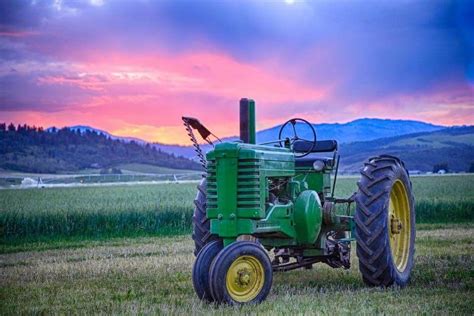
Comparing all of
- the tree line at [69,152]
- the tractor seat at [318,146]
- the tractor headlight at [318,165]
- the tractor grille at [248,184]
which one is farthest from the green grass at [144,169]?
the tractor grille at [248,184]

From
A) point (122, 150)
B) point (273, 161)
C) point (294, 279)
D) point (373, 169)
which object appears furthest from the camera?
point (122, 150)

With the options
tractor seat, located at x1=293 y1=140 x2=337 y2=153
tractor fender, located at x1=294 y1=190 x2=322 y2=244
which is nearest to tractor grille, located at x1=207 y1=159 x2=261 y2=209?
tractor fender, located at x1=294 y1=190 x2=322 y2=244

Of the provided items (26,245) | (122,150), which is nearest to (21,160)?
(122,150)

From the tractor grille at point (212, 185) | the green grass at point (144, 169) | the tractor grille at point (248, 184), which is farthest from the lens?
the green grass at point (144, 169)

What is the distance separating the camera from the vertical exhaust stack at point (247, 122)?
9.15m

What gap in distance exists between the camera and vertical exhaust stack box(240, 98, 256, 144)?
30.0 feet

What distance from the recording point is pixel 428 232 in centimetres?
1789

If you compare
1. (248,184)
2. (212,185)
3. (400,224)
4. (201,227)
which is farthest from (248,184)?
(400,224)

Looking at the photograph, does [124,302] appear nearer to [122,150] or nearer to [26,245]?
[26,245]

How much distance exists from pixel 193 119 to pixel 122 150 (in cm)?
9923

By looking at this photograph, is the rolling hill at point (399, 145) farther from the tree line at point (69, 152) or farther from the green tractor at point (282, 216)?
the green tractor at point (282, 216)

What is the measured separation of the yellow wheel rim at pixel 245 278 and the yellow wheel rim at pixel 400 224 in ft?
9.49

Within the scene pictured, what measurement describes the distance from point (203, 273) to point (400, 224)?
3505 millimetres

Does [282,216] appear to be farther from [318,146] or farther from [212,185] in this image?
[318,146]
